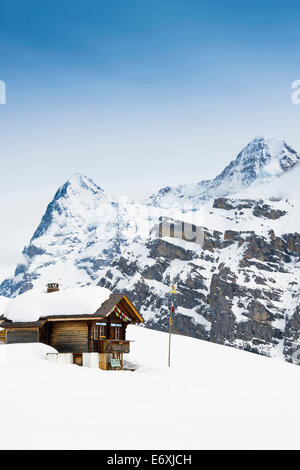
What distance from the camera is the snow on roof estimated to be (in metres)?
37.6

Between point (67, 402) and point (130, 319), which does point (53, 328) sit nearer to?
point (130, 319)

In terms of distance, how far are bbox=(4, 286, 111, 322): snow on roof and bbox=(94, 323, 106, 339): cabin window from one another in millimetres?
1558

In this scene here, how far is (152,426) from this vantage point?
55.5 ft

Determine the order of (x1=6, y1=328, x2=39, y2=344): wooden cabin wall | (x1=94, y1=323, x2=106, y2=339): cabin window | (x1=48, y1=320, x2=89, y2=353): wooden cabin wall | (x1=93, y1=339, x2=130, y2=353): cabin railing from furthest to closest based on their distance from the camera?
(x1=94, y1=323, x2=106, y2=339): cabin window, (x1=93, y1=339, x2=130, y2=353): cabin railing, (x1=6, y1=328, x2=39, y2=344): wooden cabin wall, (x1=48, y1=320, x2=89, y2=353): wooden cabin wall

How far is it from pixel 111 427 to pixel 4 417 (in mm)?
3218

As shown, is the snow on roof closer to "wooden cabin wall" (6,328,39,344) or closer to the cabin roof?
the cabin roof

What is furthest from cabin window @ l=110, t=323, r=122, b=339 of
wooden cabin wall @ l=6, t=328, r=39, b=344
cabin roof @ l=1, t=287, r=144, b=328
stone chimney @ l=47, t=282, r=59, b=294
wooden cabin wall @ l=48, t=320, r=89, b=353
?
wooden cabin wall @ l=6, t=328, r=39, b=344

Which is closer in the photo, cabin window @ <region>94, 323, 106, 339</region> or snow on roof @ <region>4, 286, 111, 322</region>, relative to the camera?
snow on roof @ <region>4, 286, 111, 322</region>

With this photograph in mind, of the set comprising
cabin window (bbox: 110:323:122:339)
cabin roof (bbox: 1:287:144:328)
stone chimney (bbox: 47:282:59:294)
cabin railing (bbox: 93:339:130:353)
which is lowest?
cabin railing (bbox: 93:339:130:353)

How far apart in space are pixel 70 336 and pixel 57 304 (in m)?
2.22

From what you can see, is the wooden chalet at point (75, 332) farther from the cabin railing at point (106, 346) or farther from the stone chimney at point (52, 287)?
the stone chimney at point (52, 287)

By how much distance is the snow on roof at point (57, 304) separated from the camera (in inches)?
1481
